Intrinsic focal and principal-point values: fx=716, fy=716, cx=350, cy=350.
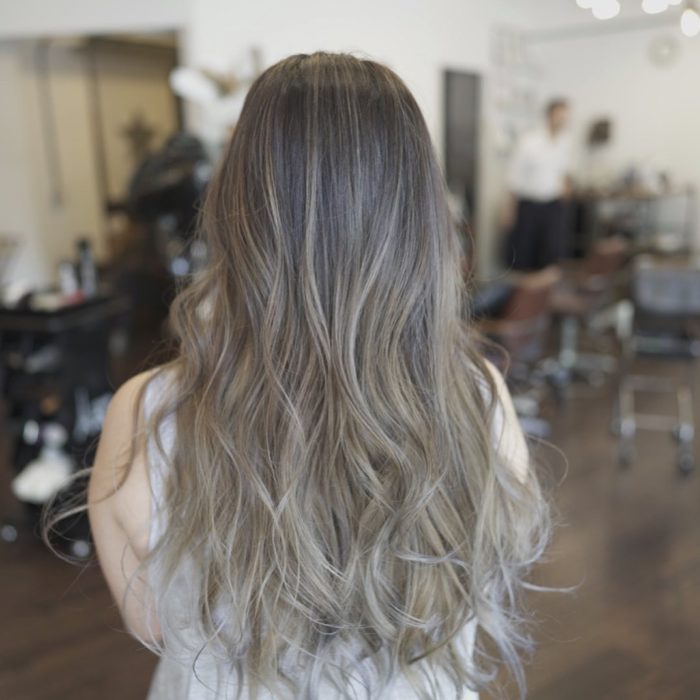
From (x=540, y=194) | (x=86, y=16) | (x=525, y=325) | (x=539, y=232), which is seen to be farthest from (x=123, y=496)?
(x=539, y=232)

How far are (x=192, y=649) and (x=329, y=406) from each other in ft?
1.09

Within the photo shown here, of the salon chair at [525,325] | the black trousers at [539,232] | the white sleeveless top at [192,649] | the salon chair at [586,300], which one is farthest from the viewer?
the black trousers at [539,232]

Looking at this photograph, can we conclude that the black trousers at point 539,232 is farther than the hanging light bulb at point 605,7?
Yes

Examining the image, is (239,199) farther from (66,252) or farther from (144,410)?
(66,252)

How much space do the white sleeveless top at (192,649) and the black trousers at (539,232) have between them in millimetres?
4779

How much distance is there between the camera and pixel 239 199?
70 cm

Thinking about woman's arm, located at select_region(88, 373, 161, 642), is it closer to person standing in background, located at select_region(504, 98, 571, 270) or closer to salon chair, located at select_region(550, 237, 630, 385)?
salon chair, located at select_region(550, 237, 630, 385)

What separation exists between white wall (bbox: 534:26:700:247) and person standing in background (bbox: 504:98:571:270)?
1.30 meters

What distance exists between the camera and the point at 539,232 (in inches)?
216

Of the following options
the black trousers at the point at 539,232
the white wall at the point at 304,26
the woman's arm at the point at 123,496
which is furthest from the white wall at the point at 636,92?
the woman's arm at the point at 123,496

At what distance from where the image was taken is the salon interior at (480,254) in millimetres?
2059

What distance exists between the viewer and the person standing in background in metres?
5.20

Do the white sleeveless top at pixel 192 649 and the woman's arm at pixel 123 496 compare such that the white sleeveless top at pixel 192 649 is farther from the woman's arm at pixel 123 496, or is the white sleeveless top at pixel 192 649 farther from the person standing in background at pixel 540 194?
the person standing in background at pixel 540 194

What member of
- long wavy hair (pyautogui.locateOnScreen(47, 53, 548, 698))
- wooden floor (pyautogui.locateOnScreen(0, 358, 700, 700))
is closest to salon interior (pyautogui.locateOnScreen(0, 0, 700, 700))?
wooden floor (pyautogui.locateOnScreen(0, 358, 700, 700))
